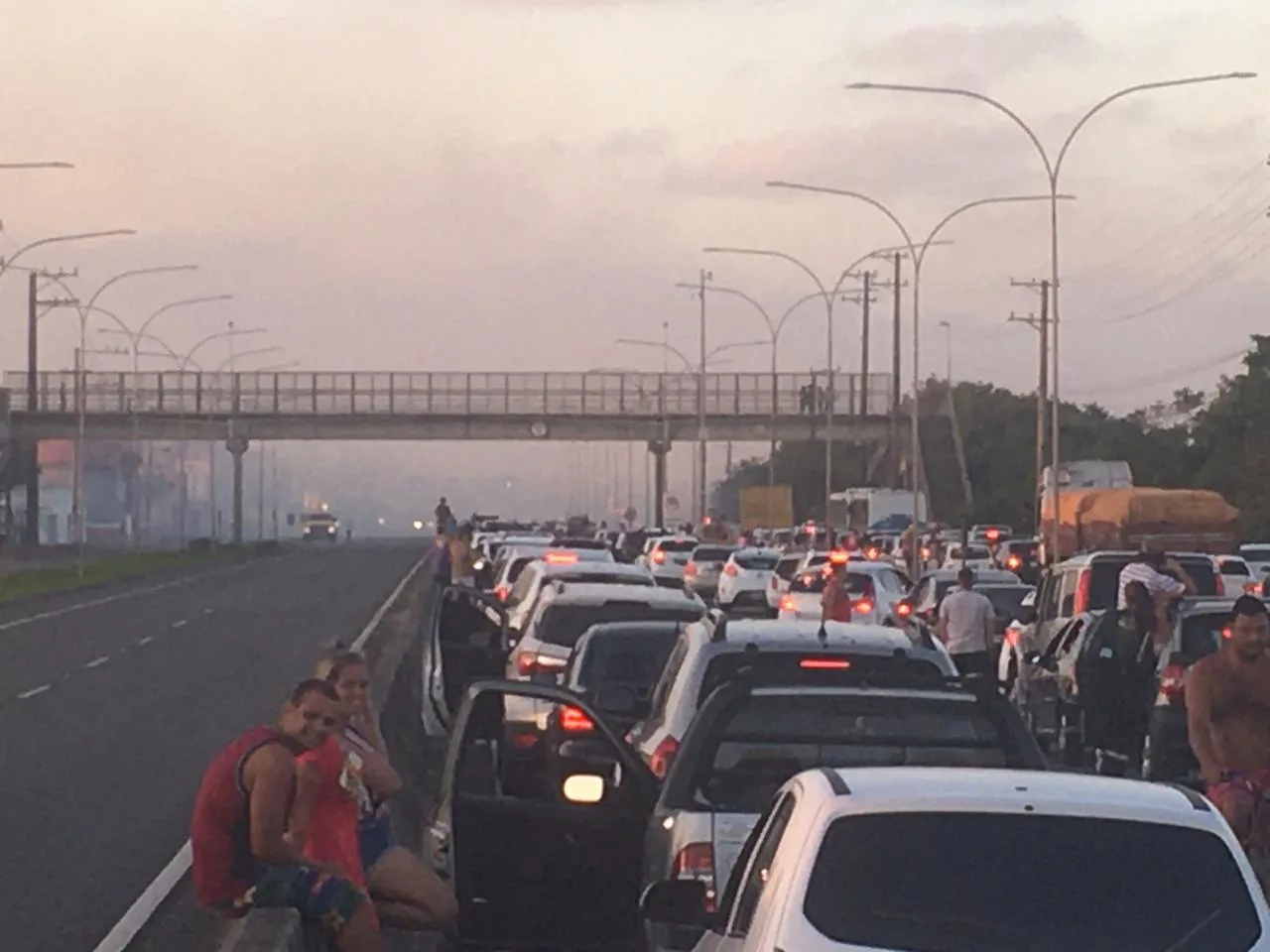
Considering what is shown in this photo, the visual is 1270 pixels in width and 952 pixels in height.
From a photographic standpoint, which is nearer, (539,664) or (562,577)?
(539,664)

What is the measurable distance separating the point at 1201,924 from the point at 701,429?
81023mm

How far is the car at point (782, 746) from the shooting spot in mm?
9469

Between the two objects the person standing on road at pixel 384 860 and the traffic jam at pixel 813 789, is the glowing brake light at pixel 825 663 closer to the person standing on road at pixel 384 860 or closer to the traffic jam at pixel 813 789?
the traffic jam at pixel 813 789

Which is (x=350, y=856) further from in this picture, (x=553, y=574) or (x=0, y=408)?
(x=0, y=408)

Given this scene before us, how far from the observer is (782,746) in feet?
33.0

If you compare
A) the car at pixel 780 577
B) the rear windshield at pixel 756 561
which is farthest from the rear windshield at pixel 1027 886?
the rear windshield at pixel 756 561

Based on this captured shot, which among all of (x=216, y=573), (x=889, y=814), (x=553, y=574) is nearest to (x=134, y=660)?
(x=553, y=574)

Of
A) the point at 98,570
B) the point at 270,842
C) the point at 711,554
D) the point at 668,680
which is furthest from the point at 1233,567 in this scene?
the point at 98,570

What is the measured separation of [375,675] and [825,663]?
50.7 feet

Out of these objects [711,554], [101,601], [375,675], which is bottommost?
[101,601]

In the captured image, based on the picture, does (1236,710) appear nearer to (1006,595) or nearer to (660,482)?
(1006,595)

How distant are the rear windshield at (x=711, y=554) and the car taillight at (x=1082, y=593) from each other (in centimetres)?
2856

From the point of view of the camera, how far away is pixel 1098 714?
18.9 metres

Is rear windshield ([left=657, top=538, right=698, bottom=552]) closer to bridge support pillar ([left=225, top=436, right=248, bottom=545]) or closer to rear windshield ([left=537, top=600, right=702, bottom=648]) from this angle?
bridge support pillar ([left=225, top=436, right=248, bottom=545])
